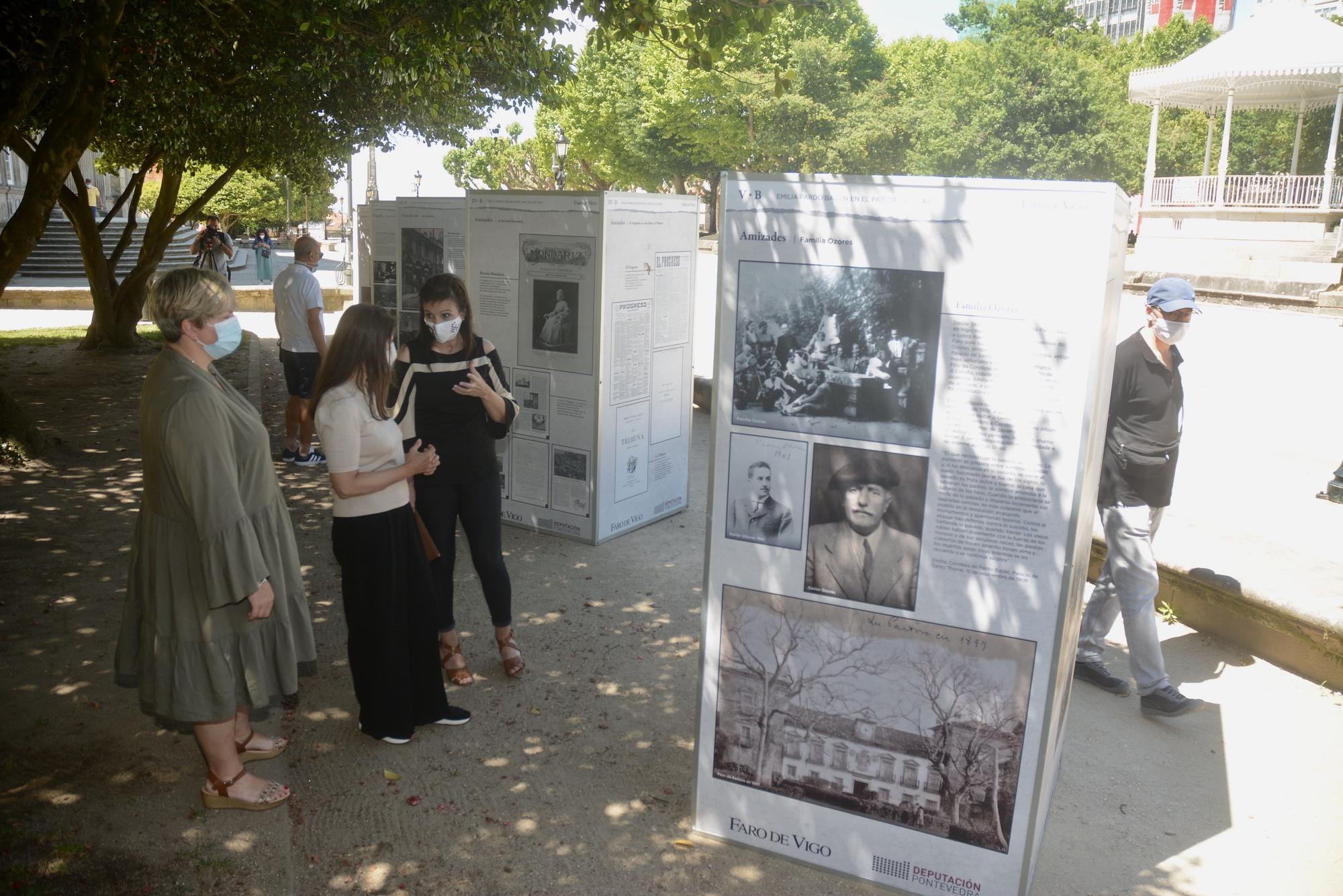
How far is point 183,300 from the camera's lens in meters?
3.68

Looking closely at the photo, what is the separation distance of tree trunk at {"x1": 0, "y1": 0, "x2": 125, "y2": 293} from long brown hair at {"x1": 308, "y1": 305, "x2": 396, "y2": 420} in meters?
5.74

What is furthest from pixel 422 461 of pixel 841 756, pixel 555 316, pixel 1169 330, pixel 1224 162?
pixel 1224 162

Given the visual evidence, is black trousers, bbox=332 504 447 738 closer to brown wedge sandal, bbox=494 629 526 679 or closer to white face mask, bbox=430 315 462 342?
brown wedge sandal, bbox=494 629 526 679

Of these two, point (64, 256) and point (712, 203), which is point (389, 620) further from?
point (712, 203)

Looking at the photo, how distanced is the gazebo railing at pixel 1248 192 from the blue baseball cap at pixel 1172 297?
31.5 m

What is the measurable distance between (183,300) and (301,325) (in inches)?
233

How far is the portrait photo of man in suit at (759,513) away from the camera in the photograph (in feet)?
11.6

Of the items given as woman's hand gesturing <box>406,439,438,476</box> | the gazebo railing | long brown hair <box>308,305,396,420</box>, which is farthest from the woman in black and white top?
the gazebo railing

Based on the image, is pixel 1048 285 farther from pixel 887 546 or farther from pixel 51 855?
pixel 51 855

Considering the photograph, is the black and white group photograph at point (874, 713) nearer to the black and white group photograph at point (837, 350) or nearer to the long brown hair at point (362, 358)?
the black and white group photograph at point (837, 350)

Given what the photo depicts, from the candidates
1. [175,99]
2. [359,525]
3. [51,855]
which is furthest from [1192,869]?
[175,99]

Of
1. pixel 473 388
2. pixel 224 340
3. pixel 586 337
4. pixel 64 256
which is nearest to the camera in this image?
pixel 224 340

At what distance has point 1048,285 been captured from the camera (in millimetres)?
3084

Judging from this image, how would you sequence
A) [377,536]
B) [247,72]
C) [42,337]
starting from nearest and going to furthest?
1. [377,536]
2. [247,72]
3. [42,337]
